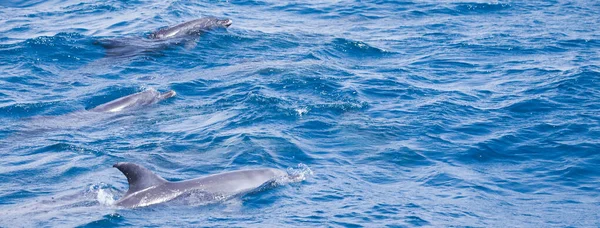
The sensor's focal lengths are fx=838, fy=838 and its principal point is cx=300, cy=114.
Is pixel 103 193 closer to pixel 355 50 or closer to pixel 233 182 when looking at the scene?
pixel 233 182

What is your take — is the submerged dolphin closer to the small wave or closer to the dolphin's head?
the dolphin's head

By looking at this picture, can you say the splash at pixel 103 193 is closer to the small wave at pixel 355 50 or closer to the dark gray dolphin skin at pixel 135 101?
the dark gray dolphin skin at pixel 135 101

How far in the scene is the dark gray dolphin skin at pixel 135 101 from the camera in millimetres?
23062

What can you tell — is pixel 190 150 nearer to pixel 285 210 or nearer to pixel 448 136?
pixel 285 210

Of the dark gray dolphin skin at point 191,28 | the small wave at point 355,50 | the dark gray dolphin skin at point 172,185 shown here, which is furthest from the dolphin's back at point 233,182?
the dark gray dolphin skin at point 191,28

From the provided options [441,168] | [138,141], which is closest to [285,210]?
[441,168]

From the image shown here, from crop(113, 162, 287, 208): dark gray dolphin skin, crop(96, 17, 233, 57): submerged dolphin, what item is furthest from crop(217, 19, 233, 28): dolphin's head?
crop(113, 162, 287, 208): dark gray dolphin skin

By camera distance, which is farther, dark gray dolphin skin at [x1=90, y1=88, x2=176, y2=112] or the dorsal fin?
dark gray dolphin skin at [x1=90, y1=88, x2=176, y2=112]

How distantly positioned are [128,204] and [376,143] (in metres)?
6.83

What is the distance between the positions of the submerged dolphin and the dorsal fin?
42.6 ft

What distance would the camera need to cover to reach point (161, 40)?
29719 millimetres

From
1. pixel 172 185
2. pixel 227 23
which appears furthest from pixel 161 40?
pixel 172 185

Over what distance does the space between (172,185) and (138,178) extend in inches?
29.5

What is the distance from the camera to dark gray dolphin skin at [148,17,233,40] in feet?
99.0
